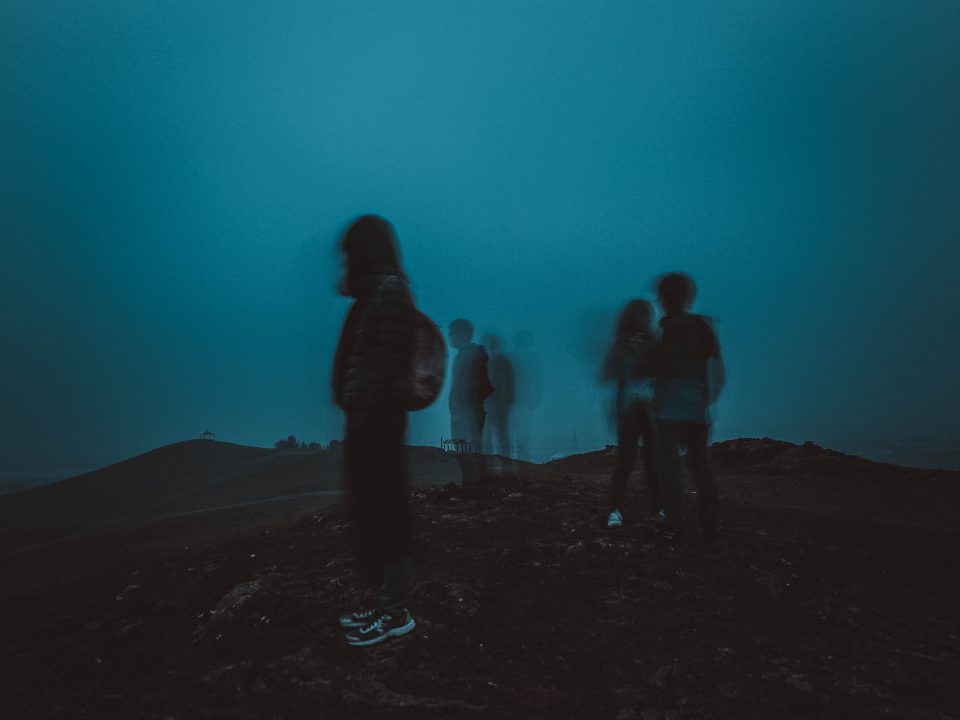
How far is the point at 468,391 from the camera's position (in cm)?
616

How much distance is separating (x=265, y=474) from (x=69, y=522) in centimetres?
380

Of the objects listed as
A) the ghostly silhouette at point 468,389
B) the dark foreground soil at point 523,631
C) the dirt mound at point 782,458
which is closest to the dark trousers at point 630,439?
the dark foreground soil at point 523,631

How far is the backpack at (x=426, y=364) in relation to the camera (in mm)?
2482

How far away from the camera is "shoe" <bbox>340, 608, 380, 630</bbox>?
2.36 metres

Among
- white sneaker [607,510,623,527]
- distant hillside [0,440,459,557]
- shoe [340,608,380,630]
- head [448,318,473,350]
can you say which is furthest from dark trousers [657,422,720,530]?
distant hillside [0,440,459,557]

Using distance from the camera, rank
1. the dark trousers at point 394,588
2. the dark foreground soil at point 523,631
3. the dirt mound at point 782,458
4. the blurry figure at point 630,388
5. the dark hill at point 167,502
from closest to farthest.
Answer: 1. the dark foreground soil at point 523,631
2. the dark trousers at point 394,588
3. the blurry figure at point 630,388
4. the dark hill at point 167,502
5. the dirt mound at point 782,458

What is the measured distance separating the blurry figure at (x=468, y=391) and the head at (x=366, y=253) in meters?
3.53

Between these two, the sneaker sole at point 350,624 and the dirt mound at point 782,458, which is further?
the dirt mound at point 782,458

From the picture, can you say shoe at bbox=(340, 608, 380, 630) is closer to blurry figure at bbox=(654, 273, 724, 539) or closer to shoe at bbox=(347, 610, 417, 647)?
shoe at bbox=(347, 610, 417, 647)

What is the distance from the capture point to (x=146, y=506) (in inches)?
373

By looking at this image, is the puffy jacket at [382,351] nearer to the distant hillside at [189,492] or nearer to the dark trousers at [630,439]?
the dark trousers at [630,439]

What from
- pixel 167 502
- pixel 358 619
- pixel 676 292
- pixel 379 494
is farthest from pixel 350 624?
pixel 167 502

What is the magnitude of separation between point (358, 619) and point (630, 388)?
2968mm

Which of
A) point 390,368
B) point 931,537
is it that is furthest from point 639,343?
point 931,537
